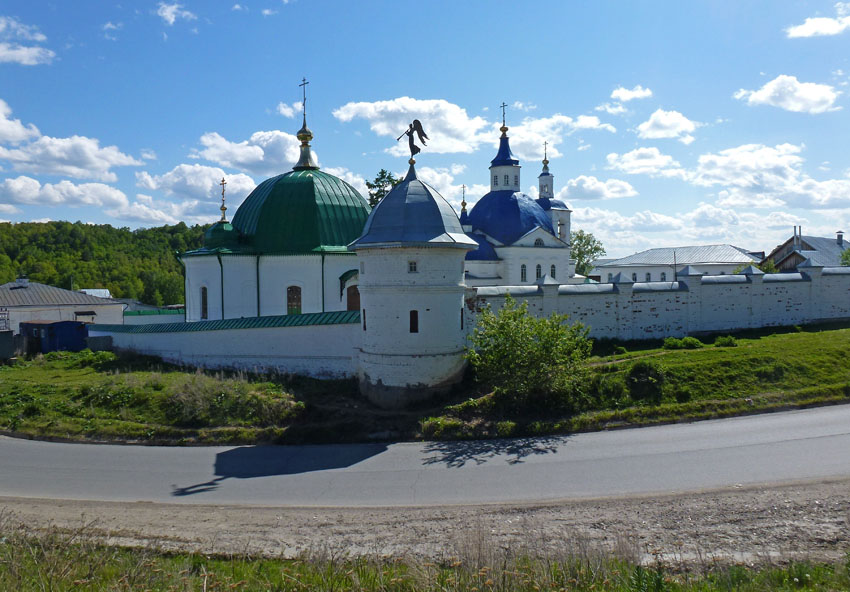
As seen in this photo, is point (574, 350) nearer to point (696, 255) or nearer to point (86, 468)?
point (86, 468)

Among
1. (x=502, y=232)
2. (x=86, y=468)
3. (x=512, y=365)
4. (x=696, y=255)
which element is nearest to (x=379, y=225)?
(x=512, y=365)

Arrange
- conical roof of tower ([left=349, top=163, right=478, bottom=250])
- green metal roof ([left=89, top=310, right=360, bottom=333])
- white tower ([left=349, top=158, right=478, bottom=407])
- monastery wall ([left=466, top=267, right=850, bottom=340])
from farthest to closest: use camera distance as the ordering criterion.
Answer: monastery wall ([left=466, top=267, right=850, bottom=340]), green metal roof ([left=89, top=310, right=360, bottom=333]), white tower ([left=349, top=158, right=478, bottom=407]), conical roof of tower ([left=349, top=163, right=478, bottom=250])

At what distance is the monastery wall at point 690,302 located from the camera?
1975cm

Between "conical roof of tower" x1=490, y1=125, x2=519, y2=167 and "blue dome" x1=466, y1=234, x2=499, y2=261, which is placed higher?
"conical roof of tower" x1=490, y1=125, x2=519, y2=167

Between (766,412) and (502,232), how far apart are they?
18.5m

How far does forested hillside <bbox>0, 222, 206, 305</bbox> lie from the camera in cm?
6294

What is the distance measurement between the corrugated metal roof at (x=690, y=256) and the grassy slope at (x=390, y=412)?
130 ft

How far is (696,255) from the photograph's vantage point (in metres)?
58.3

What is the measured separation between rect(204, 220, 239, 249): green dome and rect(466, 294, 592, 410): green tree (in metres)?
12.5

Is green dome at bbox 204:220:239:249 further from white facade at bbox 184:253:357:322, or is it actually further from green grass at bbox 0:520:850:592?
green grass at bbox 0:520:850:592

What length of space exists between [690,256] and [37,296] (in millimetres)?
53766

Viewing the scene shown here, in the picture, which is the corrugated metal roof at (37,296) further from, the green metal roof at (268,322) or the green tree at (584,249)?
the green tree at (584,249)

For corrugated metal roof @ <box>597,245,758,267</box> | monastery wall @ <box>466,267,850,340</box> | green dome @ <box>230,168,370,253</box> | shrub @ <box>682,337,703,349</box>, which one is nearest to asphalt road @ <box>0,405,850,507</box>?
shrub @ <box>682,337,703,349</box>

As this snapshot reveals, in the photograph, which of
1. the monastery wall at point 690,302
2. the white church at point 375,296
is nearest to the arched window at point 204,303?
the white church at point 375,296
